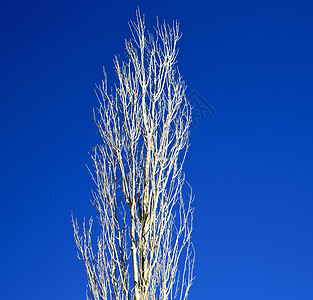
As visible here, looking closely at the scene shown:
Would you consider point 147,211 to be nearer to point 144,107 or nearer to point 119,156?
point 119,156

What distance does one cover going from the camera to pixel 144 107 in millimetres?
3834

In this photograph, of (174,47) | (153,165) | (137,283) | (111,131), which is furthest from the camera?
(174,47)

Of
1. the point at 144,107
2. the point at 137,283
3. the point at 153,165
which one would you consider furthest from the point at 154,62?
the point at 137,283

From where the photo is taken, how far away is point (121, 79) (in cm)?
404

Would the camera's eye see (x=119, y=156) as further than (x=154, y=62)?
No

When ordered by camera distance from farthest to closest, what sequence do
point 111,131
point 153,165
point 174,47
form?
point 174,47
point 111,131
point 153,165

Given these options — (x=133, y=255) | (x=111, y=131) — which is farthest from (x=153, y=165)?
(x=133, y=255)

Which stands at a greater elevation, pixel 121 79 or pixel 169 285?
pixel 121 79

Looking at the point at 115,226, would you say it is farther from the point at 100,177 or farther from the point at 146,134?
the point at 146,134

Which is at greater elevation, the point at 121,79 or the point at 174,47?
the point at 174,47

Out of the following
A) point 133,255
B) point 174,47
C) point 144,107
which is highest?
point 174,47

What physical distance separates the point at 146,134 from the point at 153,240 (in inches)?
38.3

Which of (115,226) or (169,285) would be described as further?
(115,226)

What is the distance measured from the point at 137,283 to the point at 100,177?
111 centimetres
